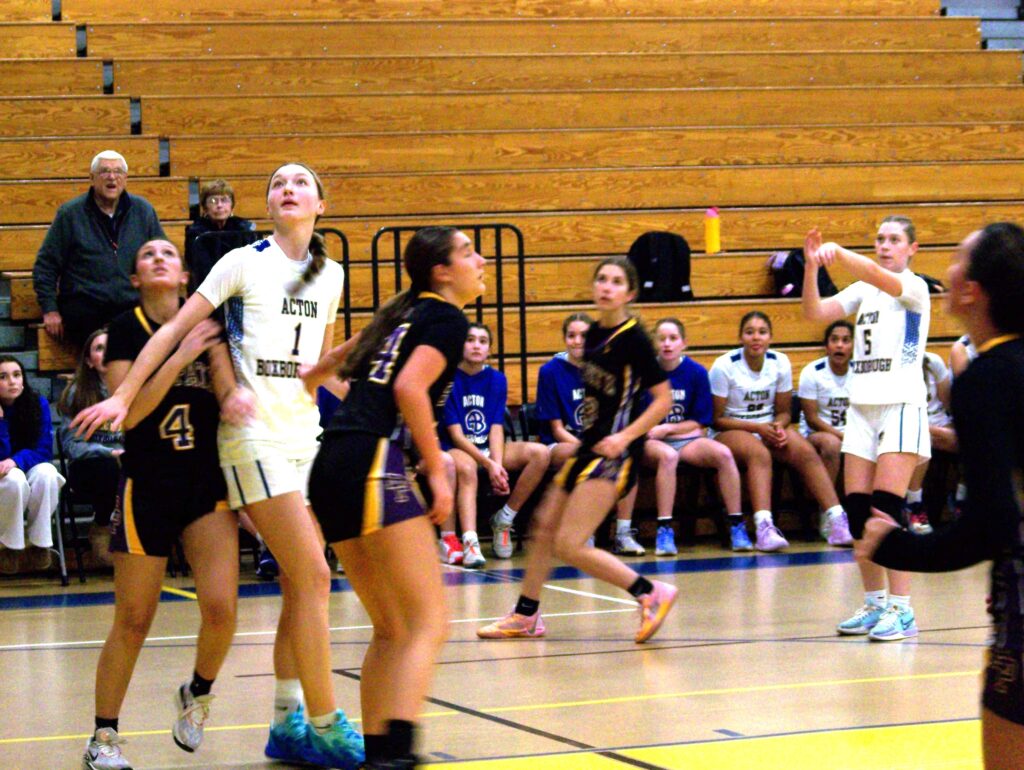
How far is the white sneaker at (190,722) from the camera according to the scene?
4.23 m

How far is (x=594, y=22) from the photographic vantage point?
1366 cm

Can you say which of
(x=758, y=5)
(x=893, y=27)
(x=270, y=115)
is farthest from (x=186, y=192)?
(x=893, y=27)

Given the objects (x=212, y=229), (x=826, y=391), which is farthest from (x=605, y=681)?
(x=212, y=229)

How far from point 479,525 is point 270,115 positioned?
4372 mm

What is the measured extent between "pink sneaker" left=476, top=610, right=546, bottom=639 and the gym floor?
0.21ft

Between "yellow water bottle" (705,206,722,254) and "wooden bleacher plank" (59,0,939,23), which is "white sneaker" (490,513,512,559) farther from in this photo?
"wooden bleacher plank" (59,0,939,23)

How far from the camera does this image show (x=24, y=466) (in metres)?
8.29

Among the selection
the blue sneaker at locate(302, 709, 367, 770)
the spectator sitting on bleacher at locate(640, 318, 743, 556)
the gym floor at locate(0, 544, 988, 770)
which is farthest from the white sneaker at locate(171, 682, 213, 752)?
the spectator sitting on bleacher at locate(640, 318, 743, 556)

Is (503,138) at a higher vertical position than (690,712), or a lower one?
higher

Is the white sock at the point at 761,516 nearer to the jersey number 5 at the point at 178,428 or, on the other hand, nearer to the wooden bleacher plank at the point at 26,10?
the jersey number 5 at the point at 178,428

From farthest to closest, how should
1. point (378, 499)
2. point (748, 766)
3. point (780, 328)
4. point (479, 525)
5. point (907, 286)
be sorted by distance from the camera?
1. point (780, 328)
2. point (479, 525)
3. point (907, 286)
4. point (748, 766)
5. point (378, 499)

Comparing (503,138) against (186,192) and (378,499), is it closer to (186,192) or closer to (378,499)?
(186,192)

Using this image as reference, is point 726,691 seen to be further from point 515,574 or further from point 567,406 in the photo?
point 567,406

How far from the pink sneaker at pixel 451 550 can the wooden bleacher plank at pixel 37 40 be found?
20.7ft
